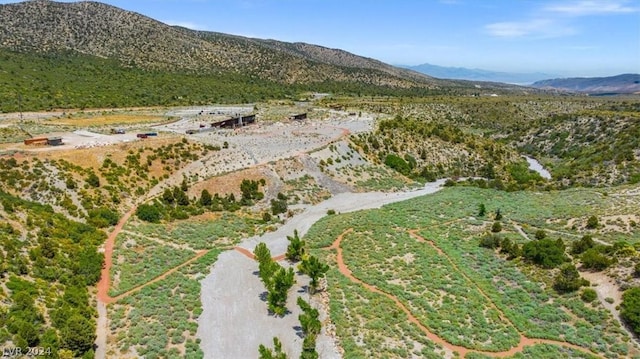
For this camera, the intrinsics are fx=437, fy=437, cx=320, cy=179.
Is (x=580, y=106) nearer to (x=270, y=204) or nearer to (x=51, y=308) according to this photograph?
(x=270, y=204)

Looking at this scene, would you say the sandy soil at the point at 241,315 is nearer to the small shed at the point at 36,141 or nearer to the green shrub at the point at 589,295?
the green shrub at the point at 589,295

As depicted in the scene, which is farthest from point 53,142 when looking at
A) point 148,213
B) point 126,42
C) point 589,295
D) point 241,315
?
point 126,42

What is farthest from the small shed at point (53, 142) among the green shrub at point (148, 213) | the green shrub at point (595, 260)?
the green shrub at point (595, 260)

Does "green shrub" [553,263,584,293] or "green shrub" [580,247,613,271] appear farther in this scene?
"green shrub" [580,247,613,271]

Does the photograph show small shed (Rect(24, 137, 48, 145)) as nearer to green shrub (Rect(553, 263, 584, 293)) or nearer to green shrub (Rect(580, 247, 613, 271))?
green shrub (Rect(553, 263, 584, 293))

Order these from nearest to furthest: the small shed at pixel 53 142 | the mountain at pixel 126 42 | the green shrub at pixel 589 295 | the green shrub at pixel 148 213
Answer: the green shrub at pixel 589 295 → the green shrub at pixel 148 213 → the small shed at pixel 53 142 → the mountain at pixel 126 42

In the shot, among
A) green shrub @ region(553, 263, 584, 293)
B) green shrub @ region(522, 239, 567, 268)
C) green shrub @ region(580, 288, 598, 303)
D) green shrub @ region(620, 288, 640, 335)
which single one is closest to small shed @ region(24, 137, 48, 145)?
green shrub @ region(522, 239, 567, 268)

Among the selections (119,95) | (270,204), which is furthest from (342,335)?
(119,95)

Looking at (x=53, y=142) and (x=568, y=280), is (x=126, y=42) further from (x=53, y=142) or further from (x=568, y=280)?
(x=568, y=280)
